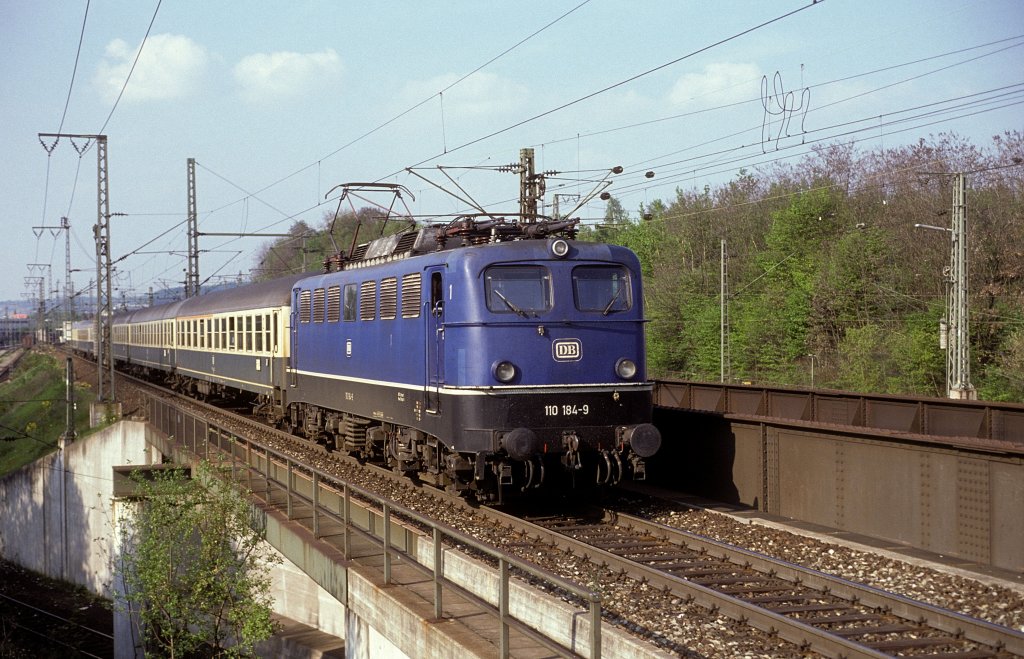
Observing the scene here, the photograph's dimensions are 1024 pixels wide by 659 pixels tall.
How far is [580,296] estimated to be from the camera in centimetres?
1322

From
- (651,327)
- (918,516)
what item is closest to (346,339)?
(918,516)

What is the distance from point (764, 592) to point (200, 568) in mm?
8055

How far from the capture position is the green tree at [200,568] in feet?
45.7

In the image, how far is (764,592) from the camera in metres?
9.64

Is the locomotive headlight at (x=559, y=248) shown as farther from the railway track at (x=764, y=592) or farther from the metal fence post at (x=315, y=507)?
the metal fence post at (x=315, y=507)

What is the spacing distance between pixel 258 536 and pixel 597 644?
30.4 feet

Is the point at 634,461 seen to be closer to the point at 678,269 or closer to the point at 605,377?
the point at 605,377

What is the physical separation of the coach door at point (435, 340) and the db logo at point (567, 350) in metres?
1.48

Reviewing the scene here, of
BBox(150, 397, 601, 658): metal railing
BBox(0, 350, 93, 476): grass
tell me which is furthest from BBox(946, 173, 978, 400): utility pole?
BBox(0, 350, 93, 476): grass

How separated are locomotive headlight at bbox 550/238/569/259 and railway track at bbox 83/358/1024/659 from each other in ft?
11.0

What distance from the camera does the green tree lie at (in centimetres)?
1393

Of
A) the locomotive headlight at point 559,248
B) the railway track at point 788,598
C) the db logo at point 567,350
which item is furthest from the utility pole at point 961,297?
the railway track at point 788,598

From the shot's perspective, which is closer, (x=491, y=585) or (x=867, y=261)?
(x=491, y=585)

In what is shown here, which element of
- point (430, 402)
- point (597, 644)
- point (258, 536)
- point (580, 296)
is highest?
point (580, 296)
